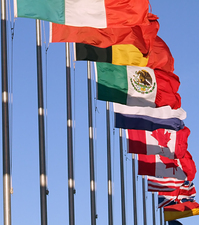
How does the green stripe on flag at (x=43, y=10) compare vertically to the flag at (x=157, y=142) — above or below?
above

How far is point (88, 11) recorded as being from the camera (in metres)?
19.2

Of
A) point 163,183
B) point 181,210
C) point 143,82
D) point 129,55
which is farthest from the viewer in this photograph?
point 181,210

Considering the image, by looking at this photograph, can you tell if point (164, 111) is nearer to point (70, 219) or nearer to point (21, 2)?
point (70, 219)

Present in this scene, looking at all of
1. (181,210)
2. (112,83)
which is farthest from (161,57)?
(181,210)

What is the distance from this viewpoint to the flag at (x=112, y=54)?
22.4 meters

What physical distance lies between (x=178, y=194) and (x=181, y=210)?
5.73 meters

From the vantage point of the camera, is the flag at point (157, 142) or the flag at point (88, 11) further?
the flag at point (157, 142)

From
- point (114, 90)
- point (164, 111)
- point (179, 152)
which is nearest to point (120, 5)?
point (114, 90)

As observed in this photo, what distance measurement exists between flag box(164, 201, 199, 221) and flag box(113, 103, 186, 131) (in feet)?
56.7

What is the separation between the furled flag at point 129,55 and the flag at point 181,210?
1984 centimetres

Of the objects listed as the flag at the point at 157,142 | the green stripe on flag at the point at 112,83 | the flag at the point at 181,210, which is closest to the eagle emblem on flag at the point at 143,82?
the green stripe on flag at the point at 112,83

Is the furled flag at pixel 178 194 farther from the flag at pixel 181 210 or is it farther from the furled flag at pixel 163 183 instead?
the furled flag at pixel 163 183

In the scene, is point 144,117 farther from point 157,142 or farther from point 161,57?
point 157,142

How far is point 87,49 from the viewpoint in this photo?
74.4ft
